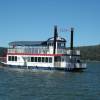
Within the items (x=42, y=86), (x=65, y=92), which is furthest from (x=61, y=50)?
(x=65, y=92)

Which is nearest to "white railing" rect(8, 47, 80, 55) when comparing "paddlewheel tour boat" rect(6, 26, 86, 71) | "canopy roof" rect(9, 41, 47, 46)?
"paddlewheel tour boat" rect(6, 26, 86, 71)

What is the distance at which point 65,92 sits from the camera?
46438mm

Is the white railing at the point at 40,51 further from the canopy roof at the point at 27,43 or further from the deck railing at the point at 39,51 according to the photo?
the canopy roof at the point at 27,43

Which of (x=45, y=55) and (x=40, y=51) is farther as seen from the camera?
(x=40, y=51)

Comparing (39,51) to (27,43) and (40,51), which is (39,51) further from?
(27,43)

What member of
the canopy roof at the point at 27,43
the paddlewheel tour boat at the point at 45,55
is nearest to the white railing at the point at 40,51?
the paddlewheel tour boat at the point at 45,55

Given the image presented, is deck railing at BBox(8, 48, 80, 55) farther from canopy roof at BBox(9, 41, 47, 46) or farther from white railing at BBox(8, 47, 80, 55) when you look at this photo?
canopy roof at BBox(9, 41, 47, 46)

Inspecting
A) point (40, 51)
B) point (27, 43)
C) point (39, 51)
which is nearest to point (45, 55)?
point (40, 51)

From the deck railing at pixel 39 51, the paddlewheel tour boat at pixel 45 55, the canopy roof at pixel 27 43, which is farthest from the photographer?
the canopy roof at pixel 27 43

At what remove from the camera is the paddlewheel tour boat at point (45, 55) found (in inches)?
3196

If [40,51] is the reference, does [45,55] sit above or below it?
below

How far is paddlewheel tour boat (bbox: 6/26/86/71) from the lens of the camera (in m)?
81.2

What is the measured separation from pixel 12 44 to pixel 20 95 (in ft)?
160

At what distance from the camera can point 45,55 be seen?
83.4 m
